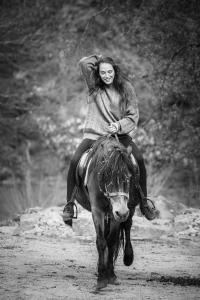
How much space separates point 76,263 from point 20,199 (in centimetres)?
909

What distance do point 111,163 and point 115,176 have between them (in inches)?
5.8

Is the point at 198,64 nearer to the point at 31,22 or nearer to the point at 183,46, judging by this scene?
the point at 183,46

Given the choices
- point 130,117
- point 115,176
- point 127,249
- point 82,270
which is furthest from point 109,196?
point 82,270

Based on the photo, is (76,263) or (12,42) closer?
(76,263)

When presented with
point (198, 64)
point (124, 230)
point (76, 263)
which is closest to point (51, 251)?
point (76, 263)

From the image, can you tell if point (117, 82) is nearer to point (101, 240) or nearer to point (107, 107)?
point (107, 107)

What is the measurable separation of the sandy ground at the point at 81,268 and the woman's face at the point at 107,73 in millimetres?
2405

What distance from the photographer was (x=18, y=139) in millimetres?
20203

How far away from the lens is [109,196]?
6.12 meters

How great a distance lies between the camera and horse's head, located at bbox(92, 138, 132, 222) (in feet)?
19.7

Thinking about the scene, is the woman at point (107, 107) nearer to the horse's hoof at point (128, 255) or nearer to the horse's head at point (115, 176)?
the horse's hoof at point (128, 255)

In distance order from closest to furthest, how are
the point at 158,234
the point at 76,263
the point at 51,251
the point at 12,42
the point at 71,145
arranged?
the point at 76,263 → the point at 51,251 → the point at 158,234 → the point at 12,42 → the point at 71,145

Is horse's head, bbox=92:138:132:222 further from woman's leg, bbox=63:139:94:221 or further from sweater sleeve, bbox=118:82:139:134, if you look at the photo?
woman's leg, bbox=63:139:94:221

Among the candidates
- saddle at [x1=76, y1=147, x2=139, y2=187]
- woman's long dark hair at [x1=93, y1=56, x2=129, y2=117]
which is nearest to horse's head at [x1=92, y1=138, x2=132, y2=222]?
saddle at [x1=76, y1=147, x2=139, y2=187]
